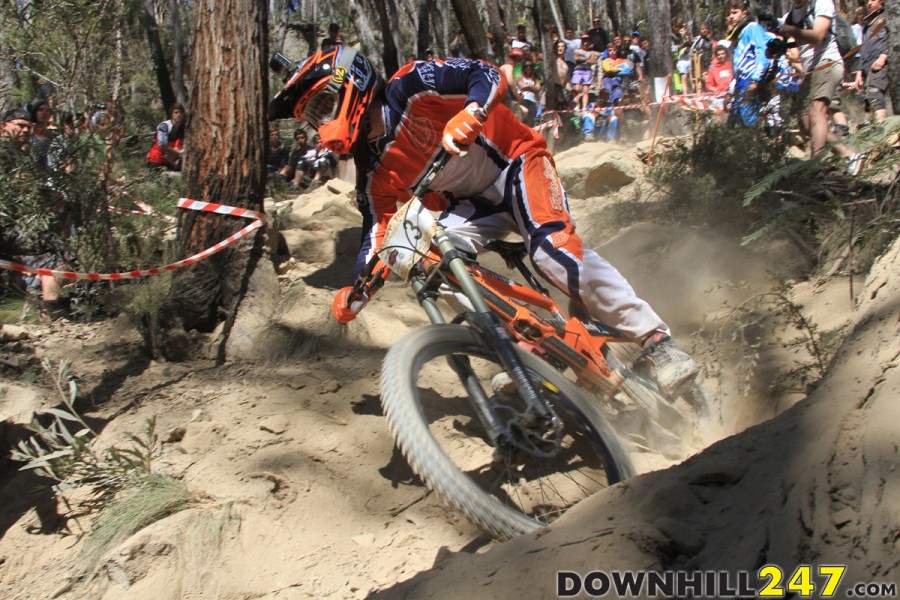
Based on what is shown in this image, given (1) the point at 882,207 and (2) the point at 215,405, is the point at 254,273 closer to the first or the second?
(2) the point at 215,405

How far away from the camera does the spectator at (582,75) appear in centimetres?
1319

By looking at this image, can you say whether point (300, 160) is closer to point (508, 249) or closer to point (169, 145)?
point (169, 145)

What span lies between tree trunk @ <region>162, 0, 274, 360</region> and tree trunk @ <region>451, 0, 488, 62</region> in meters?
5.06

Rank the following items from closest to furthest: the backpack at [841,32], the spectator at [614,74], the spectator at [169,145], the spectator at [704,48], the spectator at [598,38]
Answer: the backpack at [841,32] → the spectator at [169,145] → the spectator at [614,74] → the spectator at [704,48] → the spectator at [598,38]

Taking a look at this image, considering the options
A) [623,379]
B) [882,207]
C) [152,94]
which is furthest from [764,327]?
[152,94]

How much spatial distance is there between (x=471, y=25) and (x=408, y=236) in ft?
24.3

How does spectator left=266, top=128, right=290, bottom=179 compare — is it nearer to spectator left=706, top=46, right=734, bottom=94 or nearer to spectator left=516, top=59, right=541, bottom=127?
spectator left=516, top=59, right=541, bottom=127

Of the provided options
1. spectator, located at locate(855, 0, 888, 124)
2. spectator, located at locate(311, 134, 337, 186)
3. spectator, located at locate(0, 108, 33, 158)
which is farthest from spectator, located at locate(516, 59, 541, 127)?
spectator, located at locate(0, 108, 33, 158)

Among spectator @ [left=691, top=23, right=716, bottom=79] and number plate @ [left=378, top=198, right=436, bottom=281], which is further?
spectator @ [left=691, top=23, right=716, bottom=79]

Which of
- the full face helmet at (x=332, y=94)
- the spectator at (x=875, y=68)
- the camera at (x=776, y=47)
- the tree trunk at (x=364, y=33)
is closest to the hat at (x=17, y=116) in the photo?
the full face helmet at (x=332, y=94)

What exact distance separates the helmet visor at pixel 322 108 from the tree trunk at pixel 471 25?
6895 millimetres

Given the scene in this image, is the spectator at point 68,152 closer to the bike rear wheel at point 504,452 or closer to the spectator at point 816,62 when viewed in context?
the bike rear wheel at point 504,452

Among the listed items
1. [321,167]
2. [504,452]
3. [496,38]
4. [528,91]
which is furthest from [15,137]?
[496,38]

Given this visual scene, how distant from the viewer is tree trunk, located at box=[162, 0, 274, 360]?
17.7ft
